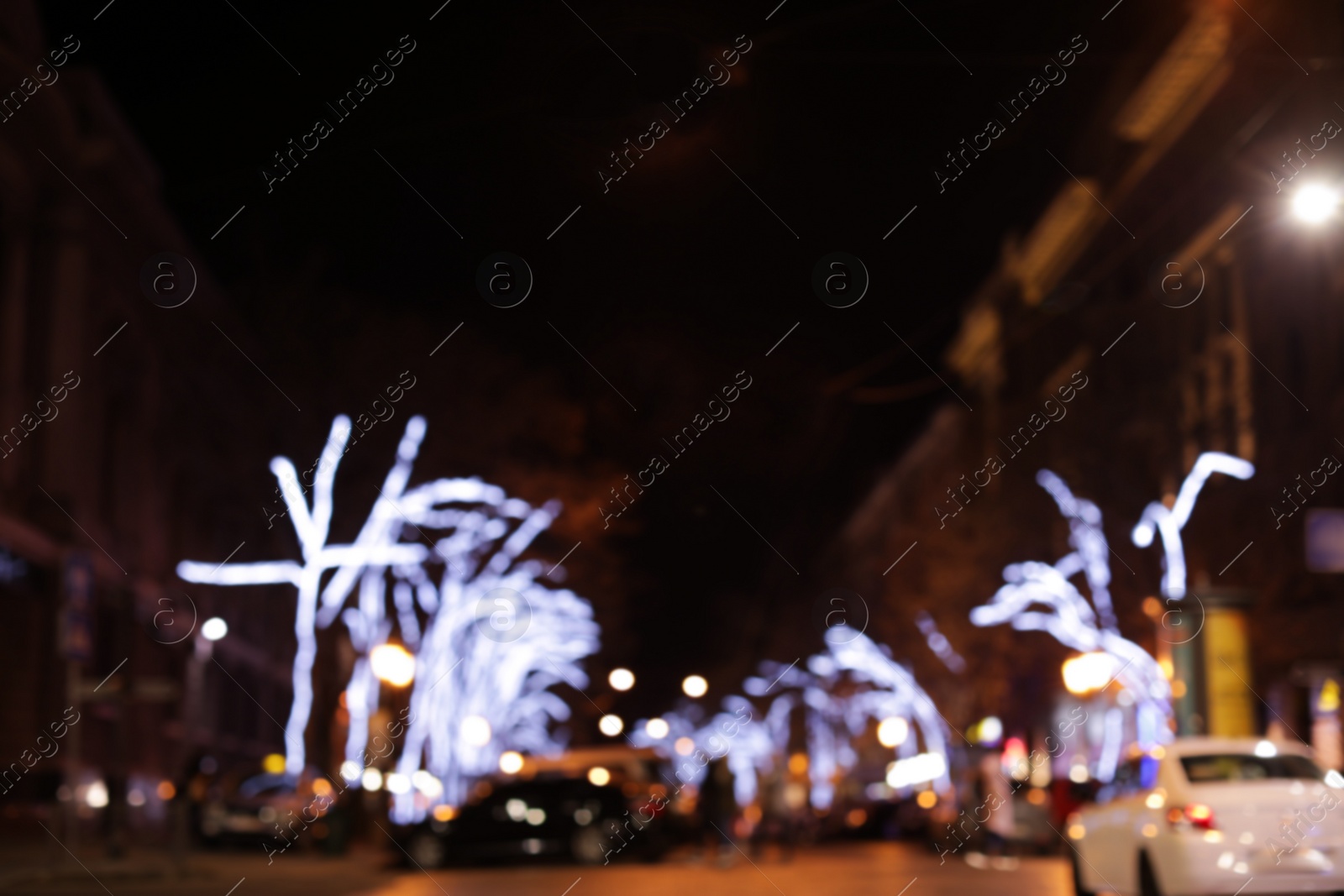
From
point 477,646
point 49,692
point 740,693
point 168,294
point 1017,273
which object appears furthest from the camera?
point 740,693

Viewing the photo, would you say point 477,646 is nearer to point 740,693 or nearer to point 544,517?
point 544,517

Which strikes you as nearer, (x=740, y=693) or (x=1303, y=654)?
(x=1303, y=654)

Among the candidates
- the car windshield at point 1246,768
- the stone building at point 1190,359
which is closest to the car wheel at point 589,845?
the stone building at point 1190,359

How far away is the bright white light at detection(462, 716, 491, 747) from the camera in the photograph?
56219 mm

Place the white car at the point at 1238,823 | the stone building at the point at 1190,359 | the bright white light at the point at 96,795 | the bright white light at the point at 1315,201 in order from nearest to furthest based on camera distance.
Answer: the white car at the point at 1238,823
the bright white light at the point at 1315,201
the stone building at the point at 1190,359
the bright white light at the point at 96,795

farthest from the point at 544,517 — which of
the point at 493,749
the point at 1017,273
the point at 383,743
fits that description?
the point at 493,749

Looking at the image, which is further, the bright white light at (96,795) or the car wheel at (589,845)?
the bright white light at (96,795)

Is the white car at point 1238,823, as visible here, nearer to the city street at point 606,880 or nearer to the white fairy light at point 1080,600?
the city street at point 606,880

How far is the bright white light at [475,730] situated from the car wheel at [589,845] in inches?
1049

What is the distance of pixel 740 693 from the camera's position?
130 metres

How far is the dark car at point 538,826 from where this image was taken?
97.7 feet

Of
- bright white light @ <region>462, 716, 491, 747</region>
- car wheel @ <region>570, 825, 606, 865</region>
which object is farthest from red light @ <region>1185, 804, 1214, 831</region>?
bright white light @ <region>462, 716, 491, 747</region>

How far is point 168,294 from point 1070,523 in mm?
19918

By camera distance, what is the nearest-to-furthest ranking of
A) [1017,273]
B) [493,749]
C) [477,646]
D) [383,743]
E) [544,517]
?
[383,743]
[544,517]
[477,646]
[1017,273]
[493,749]
